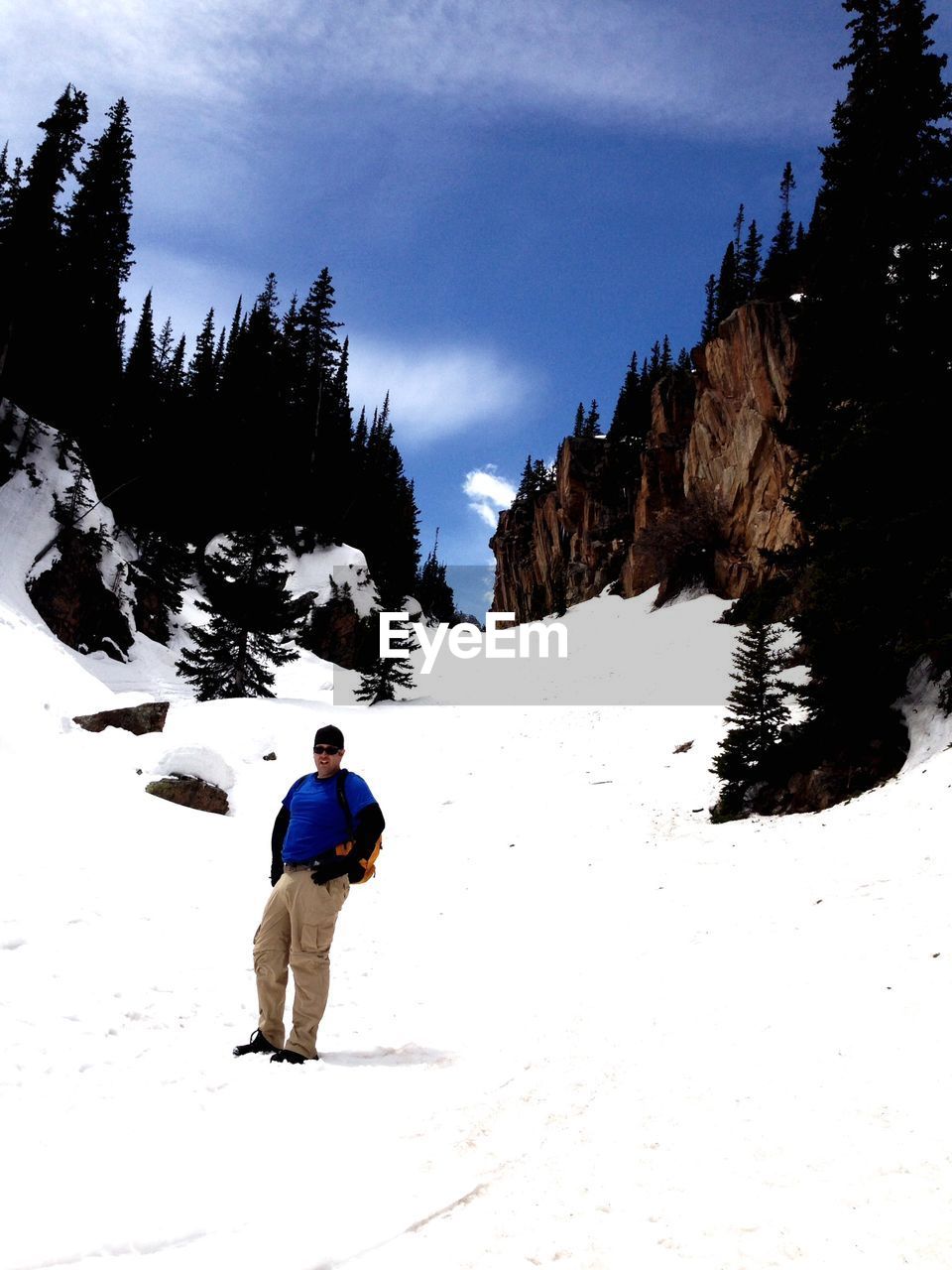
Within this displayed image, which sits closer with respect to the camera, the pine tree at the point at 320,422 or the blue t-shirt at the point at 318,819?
the blue t-shirt at the point at 318,819

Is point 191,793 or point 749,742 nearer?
point 191,793

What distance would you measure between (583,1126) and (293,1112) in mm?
1795

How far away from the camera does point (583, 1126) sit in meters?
3.86

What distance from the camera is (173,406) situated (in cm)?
4894

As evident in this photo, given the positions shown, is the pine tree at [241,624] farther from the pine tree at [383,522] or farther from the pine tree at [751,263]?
the pine tree at [751,263]

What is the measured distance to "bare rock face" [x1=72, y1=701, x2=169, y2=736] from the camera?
14570 mm

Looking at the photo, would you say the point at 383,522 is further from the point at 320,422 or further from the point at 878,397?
the point at 878,397

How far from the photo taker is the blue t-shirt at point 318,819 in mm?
5363

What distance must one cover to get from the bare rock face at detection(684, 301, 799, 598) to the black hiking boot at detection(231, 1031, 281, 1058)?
33.1 metres

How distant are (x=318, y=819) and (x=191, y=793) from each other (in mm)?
8193

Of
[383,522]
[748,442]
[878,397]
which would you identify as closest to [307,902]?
[878,397]

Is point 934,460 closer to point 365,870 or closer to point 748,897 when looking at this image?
point 748,897

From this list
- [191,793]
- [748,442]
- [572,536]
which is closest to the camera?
[191,793]

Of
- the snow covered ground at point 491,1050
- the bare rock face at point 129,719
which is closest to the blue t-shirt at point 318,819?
the snow covered ground at point 491,1050
